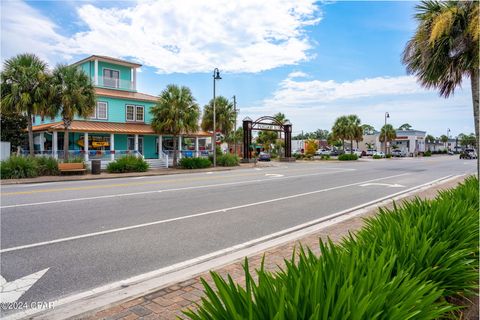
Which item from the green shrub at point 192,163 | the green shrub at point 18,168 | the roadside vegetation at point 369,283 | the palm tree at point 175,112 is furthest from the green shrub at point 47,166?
the roadside vegetation at point 369,283

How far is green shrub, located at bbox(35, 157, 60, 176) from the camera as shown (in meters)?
Result: 21.2

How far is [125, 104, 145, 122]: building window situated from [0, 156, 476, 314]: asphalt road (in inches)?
796

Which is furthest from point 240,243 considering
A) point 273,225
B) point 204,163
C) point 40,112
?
point 204,163

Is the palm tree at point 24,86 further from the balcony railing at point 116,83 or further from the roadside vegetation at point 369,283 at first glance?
the roadside vegetation at point 369,283

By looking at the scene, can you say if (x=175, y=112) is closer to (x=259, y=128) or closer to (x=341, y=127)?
(x=259, y=128)

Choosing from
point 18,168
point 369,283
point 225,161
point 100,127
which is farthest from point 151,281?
point 225,161

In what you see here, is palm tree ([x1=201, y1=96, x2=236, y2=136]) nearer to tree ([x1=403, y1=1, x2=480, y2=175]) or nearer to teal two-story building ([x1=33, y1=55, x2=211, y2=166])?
teal two-story building ([x1=33, y1=55, x2=211, y2=166])

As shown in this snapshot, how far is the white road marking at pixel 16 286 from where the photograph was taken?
4.17m

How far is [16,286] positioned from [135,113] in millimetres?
30168

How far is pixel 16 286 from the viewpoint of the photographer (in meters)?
4.50

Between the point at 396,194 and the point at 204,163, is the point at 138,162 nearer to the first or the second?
the point at 204,163

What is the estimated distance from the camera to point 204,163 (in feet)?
99.9

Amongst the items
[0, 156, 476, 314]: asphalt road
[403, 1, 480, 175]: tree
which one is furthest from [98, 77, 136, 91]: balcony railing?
[403, 1, 480, 175]: tree

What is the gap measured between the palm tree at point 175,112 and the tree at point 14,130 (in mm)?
16658
